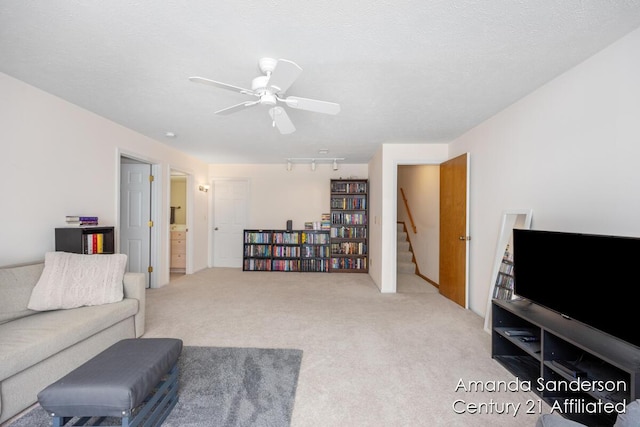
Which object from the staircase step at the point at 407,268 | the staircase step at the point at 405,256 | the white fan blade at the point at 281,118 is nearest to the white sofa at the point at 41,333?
A: the white fan blade at the point at 281,118

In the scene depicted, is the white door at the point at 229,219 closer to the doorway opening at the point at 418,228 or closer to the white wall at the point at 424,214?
the doorway opening at the point at 418,228

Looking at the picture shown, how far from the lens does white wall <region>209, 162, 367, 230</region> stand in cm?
616

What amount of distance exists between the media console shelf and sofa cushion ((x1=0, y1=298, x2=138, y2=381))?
325 centimetres

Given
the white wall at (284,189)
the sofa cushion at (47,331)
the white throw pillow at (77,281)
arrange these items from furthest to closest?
the white wall at (284,189) → the white throw pillow at (77,281) → the sofa cushion at (47,331)

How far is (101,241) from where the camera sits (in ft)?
9.51

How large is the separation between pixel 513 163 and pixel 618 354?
1.86 meters

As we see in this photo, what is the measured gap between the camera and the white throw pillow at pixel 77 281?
213cm

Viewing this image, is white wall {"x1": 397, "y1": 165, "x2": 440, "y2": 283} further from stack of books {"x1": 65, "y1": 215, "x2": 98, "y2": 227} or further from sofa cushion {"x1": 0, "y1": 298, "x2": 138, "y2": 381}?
stack of books {"x1": 65, "y1": 215, "x2": 98, "y2": 227}

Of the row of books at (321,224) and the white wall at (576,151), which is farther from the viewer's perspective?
the row of books at (321,224)

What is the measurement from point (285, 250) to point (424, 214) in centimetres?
308

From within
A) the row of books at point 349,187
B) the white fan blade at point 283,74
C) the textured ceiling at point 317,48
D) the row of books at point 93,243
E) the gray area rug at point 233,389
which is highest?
the textured ceiling at point 317,48

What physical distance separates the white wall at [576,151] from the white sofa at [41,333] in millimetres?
3762

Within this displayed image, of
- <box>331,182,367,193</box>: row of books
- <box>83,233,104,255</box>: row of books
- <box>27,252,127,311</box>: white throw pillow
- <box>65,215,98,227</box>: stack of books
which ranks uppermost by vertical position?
<box>331,182,367,193</box>: row of books

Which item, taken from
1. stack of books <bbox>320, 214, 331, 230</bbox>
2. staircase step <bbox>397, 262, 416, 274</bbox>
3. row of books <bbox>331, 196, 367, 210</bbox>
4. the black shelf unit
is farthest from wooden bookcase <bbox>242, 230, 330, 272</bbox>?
staircase step <bbox>397, 262, 416, 274</bbox>
